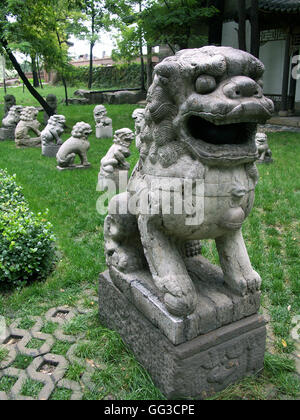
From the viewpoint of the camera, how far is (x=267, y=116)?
6.47 ft

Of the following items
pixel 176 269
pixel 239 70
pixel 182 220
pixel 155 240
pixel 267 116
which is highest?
pixel 239 70

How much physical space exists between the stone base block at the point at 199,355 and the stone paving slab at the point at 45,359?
45cm

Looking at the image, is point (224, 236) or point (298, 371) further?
point (298, 371)

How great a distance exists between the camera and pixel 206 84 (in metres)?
1.90

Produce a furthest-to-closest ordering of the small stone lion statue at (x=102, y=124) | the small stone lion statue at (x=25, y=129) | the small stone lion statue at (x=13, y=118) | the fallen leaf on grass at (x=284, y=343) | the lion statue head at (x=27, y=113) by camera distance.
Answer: the small stone lion statue at (x=13, y=118) < the small stone lion statue at (x=102, y=124) < the lion statue head at (x=27, y=113) < the small stone lion statue at (x=25, y=129) < the fallen leaf on grass at (x=284, y=343)

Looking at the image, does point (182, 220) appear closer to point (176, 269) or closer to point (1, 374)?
point (176, 269)

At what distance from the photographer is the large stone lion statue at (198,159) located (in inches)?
74.9

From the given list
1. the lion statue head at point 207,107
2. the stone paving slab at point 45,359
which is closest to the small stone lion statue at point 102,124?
the stone paving slab at point 45,359

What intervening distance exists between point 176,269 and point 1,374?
1504mm

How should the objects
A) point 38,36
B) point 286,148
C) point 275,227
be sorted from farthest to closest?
point 38,36 → point 286,148 → point 275,227

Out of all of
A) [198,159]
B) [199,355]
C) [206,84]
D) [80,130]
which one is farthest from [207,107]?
[80,130]

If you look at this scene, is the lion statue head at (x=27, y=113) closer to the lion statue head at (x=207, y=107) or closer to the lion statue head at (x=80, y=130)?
the lion statue head at (x=80, y=130)

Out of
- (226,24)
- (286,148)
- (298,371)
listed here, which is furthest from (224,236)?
(226,24)

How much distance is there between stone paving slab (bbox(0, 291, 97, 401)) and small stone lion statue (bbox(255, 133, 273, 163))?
19.2 feet
